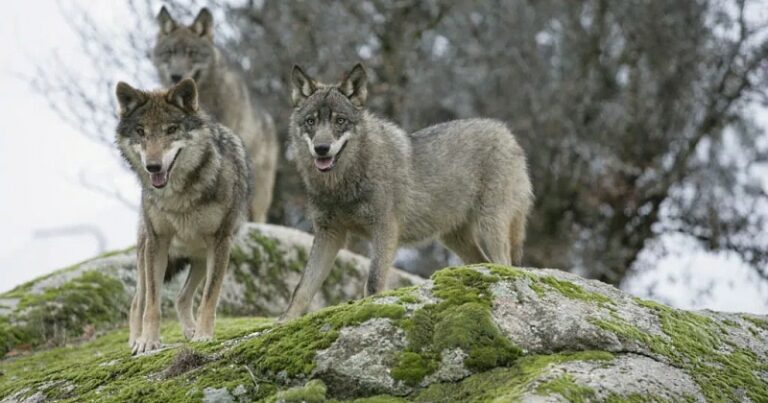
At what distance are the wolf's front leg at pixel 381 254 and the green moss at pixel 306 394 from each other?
3.09 meters

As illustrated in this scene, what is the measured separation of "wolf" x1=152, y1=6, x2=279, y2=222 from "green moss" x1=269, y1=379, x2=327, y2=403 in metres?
8.57

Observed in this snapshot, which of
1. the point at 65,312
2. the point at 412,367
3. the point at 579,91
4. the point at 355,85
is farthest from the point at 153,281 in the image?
the point at 579,91

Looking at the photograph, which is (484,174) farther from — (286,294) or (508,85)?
(508,85)

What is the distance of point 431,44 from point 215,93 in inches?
401

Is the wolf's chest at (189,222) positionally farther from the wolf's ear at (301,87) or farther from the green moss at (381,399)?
the green moss at (381,399)

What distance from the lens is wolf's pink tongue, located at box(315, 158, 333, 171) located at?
790cm

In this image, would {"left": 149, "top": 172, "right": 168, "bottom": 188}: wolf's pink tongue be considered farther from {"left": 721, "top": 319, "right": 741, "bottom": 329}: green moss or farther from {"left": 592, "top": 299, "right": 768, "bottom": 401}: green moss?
{"left": 721, "top": 319, "right": 741, "bottom": 329}: green moss

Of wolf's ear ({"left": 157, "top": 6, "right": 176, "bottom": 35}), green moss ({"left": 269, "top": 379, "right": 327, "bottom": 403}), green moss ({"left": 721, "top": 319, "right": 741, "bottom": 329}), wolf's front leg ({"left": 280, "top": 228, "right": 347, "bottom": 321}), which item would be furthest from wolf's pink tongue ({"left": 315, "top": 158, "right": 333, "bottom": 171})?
wolf's ear ({"left": 157, "top": 6, "right": 176, "bottom": 35})

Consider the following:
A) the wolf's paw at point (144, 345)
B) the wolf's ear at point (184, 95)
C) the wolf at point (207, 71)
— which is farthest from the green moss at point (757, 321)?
the wolf at point (207, 71)

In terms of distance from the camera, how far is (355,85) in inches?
333

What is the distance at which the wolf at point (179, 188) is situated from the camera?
7586mm

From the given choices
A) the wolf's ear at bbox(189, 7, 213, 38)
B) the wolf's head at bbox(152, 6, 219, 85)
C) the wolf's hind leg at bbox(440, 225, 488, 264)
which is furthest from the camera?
the wolf's ear at bbox(189, 7, 213, 38)

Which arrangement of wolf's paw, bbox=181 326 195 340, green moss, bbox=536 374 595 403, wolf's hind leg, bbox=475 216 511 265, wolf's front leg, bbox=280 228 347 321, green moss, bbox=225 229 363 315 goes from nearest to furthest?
green moss, bbox=536 374 595 403 → wolf's front leg, bbox=280 228 347 321 → wolf's paw, bbox=181 326 195 340 → wolf's hind leg, bbox=475 216 511 265 → green moss, bbox=225 229 363 315

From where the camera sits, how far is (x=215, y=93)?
1375 cm
